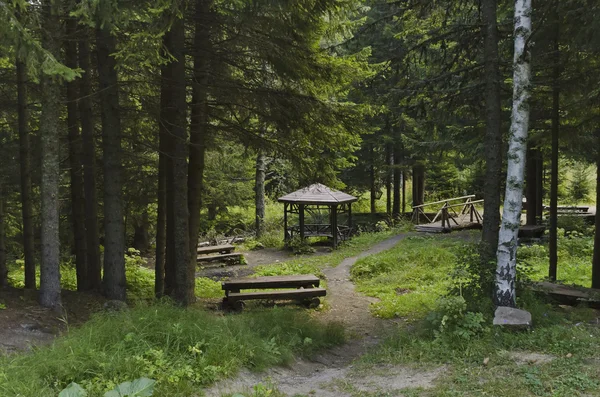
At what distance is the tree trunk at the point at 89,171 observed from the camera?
8672mm

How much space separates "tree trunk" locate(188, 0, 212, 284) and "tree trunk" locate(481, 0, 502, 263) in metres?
4.81

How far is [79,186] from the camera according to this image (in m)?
9.77

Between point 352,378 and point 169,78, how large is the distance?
5956 millimetres

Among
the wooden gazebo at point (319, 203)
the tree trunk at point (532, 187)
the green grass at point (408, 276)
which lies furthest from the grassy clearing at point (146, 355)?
the tree trunk at point (532, 187)

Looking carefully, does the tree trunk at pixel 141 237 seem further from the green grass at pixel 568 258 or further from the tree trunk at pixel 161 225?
the green grass at pixel 568 258

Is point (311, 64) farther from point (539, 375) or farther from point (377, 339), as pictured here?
point (539, 375)

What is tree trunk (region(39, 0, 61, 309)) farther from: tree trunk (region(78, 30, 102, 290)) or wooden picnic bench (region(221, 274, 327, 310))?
wooden picnic bench (region(221, 274, 327, 310))

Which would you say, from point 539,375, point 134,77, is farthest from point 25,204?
point 539,375

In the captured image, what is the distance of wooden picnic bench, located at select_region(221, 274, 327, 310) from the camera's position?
33.1 ft

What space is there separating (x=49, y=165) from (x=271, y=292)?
5.49 meters

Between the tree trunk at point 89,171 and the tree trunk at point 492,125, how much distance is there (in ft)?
23.6

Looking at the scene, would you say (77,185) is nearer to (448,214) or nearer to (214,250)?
(214,250)

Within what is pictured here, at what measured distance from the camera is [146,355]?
4531 mm

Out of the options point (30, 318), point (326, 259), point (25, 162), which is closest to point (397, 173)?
point (326, 259)
